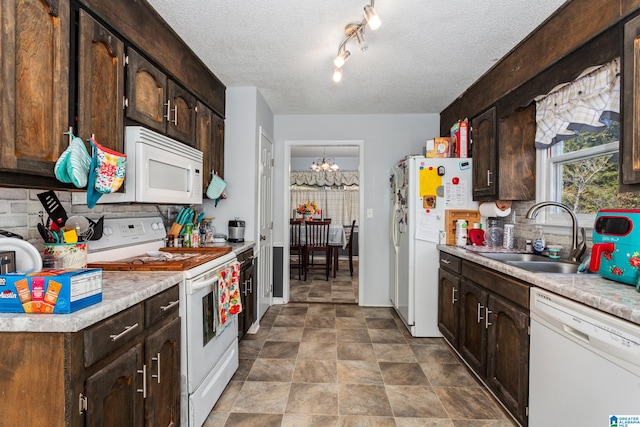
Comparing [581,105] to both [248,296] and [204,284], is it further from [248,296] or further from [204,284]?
[248,296]

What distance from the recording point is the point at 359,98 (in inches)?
133

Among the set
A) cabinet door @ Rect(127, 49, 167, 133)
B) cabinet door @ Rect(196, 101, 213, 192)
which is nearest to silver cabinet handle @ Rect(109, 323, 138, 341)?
cabinet door @ Rect(127, 49, 167, 133)

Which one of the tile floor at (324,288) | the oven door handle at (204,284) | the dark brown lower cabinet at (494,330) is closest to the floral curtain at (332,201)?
the tile floor at (324,288)

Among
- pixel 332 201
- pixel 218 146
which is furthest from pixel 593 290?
pixel 332 201

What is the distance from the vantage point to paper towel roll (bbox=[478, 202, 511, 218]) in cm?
268

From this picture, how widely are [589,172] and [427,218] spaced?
46.8 inches

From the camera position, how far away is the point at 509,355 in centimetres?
179

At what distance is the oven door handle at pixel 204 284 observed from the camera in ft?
5.42

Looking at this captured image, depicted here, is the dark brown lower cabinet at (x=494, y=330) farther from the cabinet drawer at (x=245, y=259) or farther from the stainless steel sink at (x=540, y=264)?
the cabinet drawer at (x=245, y=259)

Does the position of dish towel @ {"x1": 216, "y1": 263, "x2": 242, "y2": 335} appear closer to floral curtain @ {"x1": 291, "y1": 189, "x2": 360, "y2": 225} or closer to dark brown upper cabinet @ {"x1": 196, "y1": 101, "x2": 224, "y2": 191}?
dark brown upper cabinet @ {"x1": 196, "y1": 101, "x2": 224, "y2": 191}

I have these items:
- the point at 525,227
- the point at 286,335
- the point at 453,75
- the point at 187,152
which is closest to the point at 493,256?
the point at 525,227

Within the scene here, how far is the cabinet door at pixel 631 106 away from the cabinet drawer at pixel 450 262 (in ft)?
4.03

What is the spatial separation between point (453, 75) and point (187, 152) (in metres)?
2.28

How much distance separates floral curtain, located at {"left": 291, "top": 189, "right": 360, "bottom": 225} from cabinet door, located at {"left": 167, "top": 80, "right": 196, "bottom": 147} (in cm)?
555
